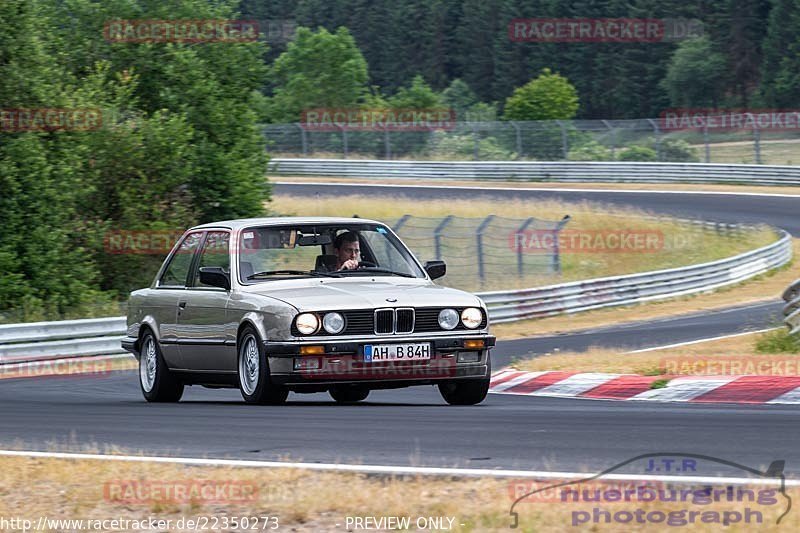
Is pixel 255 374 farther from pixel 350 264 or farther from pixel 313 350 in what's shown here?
pixel 350 264

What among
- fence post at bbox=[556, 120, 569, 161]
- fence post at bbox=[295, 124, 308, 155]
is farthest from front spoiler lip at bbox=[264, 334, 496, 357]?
fence post at bbox=[295, 124, 308, 155]

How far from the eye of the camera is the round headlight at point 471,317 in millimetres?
10234

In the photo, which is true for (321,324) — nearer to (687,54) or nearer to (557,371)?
(557,371)

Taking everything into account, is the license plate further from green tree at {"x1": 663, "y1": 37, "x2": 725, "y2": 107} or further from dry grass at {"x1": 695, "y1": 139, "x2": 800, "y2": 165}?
green tree at {"x1": 663, "y1": 37, "x2": 725, "y2": 107}

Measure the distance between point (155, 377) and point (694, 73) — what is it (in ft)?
285

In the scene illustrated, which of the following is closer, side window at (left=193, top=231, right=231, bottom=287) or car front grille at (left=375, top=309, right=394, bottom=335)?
car front grille at (left=375, top=309, right=394, bottom=335)

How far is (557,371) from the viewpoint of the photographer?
13.2 meters

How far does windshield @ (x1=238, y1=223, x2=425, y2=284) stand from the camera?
1093 centimetres

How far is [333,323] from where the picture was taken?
32.4 ft

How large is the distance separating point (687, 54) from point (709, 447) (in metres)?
90.9

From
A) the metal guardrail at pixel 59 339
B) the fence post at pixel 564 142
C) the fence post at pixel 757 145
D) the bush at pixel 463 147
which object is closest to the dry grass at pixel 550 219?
the metal guardrail at pixel 59 339

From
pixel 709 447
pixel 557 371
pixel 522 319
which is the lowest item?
pixel 522 319

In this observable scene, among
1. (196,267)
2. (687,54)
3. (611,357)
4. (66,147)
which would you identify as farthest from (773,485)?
(687,54)

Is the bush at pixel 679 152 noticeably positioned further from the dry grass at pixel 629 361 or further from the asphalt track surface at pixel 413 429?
the asphalt track surface at pixel 413 429
